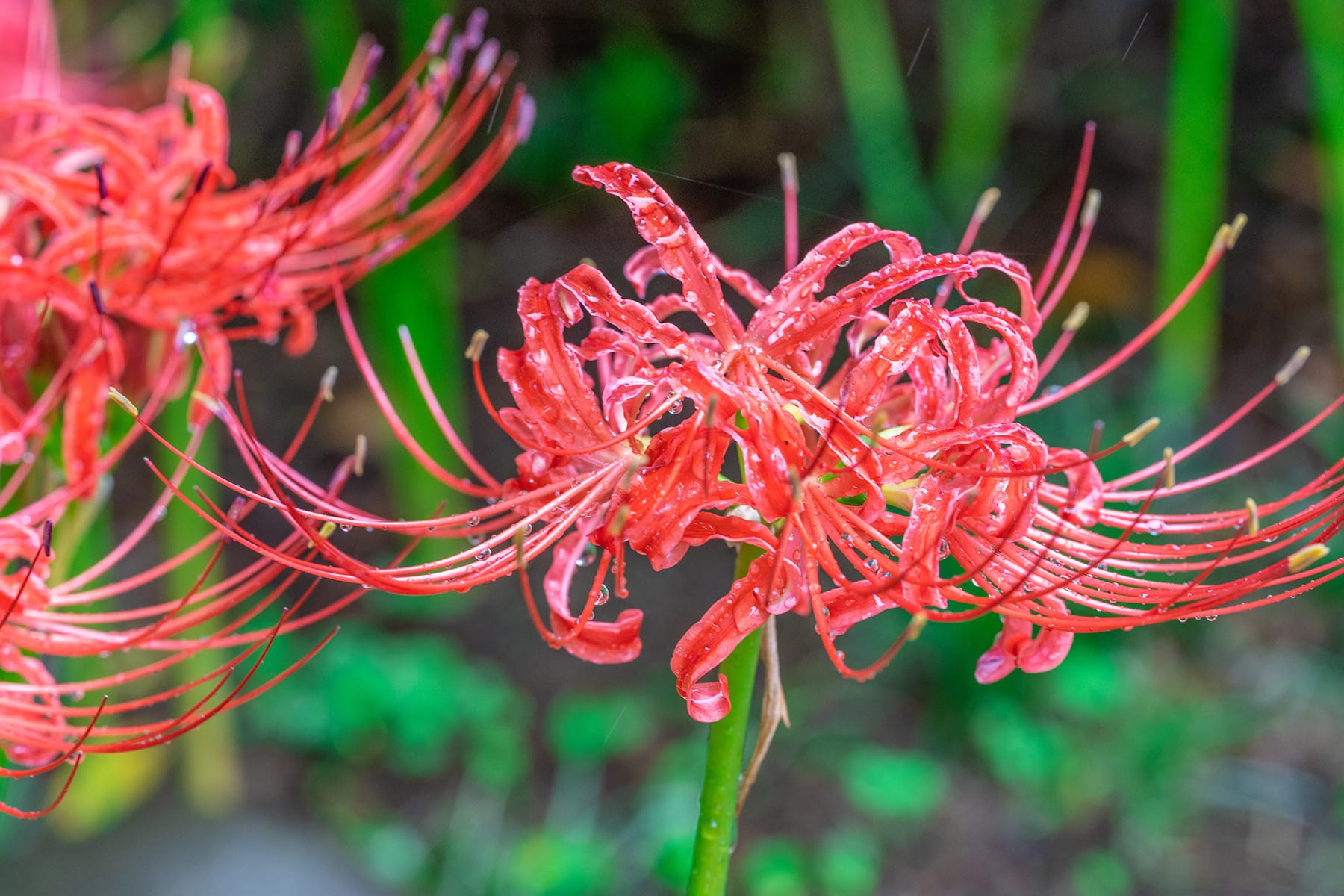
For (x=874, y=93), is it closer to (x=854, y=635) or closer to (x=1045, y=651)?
(x=854, y=635)

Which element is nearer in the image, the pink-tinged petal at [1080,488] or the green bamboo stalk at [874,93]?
the pink-tinged petal at [1080,488]

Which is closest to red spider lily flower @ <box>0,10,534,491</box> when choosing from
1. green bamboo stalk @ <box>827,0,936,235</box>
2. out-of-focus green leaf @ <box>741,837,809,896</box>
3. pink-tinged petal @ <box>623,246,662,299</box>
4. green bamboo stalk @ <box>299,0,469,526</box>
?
pink-tinged petal @ <box>623,246,662,299</box>

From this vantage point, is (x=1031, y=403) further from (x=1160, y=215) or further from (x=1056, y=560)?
(x=1160, y=215)

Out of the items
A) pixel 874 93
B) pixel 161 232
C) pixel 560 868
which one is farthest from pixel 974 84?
pixel 161 232

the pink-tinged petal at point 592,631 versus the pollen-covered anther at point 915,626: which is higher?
the pollen-covered anther at point 915,626

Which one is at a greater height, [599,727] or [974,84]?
[974,84]

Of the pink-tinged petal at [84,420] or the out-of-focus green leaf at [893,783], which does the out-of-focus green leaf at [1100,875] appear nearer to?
the out-of-focus green leaf at [893,783]

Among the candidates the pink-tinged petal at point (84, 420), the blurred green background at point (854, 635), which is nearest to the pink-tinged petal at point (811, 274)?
the pink-tinged petal at point (84, 420)
